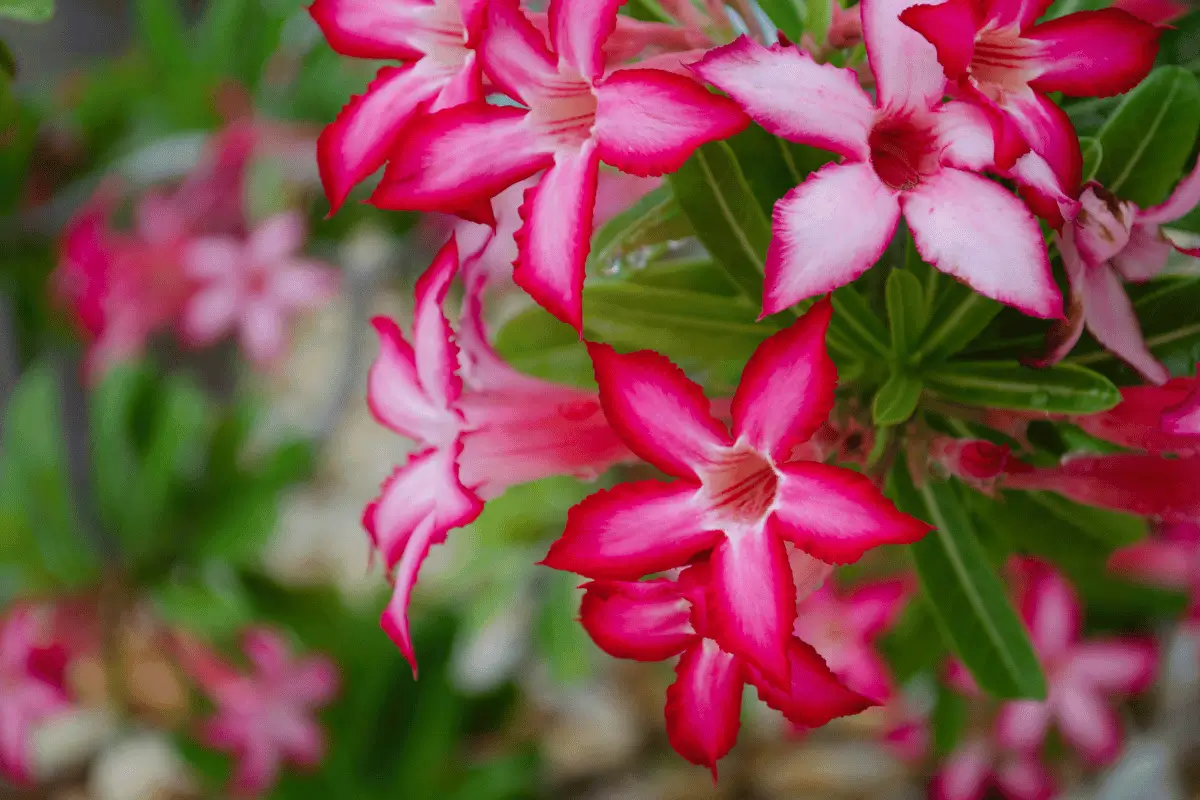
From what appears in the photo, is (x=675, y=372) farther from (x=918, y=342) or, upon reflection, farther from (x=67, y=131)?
(x=67, y=131)

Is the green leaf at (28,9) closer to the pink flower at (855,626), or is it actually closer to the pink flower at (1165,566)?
the pink flower at (855,626)

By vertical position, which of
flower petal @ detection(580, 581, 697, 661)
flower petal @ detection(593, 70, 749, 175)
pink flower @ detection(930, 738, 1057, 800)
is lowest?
pink flower @ detection(930, 738, 1057, 800)

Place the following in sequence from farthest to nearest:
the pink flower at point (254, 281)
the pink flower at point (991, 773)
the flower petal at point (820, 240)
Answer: the pink flower at point (254, 281)
the pink flower at point (991, 773)
the flower petal at point (820, 240)

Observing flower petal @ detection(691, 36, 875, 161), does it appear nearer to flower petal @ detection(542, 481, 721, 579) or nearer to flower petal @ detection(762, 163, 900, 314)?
flower petal @ detection(762, 163, 900, 314)

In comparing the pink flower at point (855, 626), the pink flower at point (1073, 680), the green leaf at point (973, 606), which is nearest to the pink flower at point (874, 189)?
the green leaf at point (973, 606)

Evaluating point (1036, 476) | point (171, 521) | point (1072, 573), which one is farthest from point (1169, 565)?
point (171, 521)

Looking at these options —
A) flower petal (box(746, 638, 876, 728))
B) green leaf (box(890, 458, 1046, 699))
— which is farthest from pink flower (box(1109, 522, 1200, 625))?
flower petal (box(746, 638, 876, 728))

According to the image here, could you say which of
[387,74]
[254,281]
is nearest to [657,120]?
[387,74]
